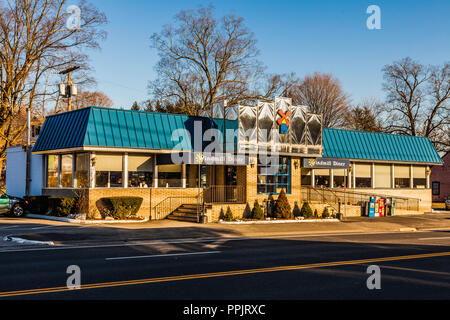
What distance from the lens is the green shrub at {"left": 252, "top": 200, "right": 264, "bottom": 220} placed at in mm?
24206

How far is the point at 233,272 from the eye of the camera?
10.6 m

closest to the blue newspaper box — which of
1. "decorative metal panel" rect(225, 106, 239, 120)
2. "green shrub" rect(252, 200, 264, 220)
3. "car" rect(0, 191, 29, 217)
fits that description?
"green shrub" rect(252, 200, 264, 220)

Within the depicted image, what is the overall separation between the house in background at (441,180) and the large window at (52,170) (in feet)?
145

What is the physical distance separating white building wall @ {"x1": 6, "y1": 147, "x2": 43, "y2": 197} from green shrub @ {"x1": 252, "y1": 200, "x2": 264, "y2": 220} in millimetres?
11935

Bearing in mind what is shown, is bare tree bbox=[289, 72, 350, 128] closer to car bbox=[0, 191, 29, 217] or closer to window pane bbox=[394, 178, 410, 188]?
window pane bbox=[394, 178, 410, 188]

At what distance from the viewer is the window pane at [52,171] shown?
1011 inches

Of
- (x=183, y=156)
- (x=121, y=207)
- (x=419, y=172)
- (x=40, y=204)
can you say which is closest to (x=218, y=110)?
(x=183, y=156)

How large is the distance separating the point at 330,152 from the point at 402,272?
20.4 meters

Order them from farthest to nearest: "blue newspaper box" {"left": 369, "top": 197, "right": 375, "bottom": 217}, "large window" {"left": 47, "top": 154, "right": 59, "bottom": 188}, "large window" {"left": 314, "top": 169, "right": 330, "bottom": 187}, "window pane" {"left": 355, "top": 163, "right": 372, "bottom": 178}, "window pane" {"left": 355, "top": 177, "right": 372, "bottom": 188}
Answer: "window pane" {"left": 355, "top": 177, "right": 372, "bottom": 188}
"window pane" {"left": 355, "top": 163, "right": 372, "bottom": 178}
"large window" {"left": 314, "top": 169, "right": 330, "bottom": 187}
"blue newspaper box" {"left": 369, "top": 197, "right": 375, "bottom": 217}
"large window" {"left": 47, "top": 154, "right": 59, "bottom": 188}

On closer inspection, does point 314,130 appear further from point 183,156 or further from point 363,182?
point 363,182

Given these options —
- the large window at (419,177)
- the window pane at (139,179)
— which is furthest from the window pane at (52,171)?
the large window at (419,177)

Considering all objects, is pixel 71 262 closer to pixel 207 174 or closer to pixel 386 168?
pixel 207 174

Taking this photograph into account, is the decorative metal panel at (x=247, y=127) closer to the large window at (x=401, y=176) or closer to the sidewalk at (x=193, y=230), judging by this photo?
the sidewalk at (x=193, y=230)

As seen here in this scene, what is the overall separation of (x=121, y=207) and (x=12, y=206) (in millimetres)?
6671
